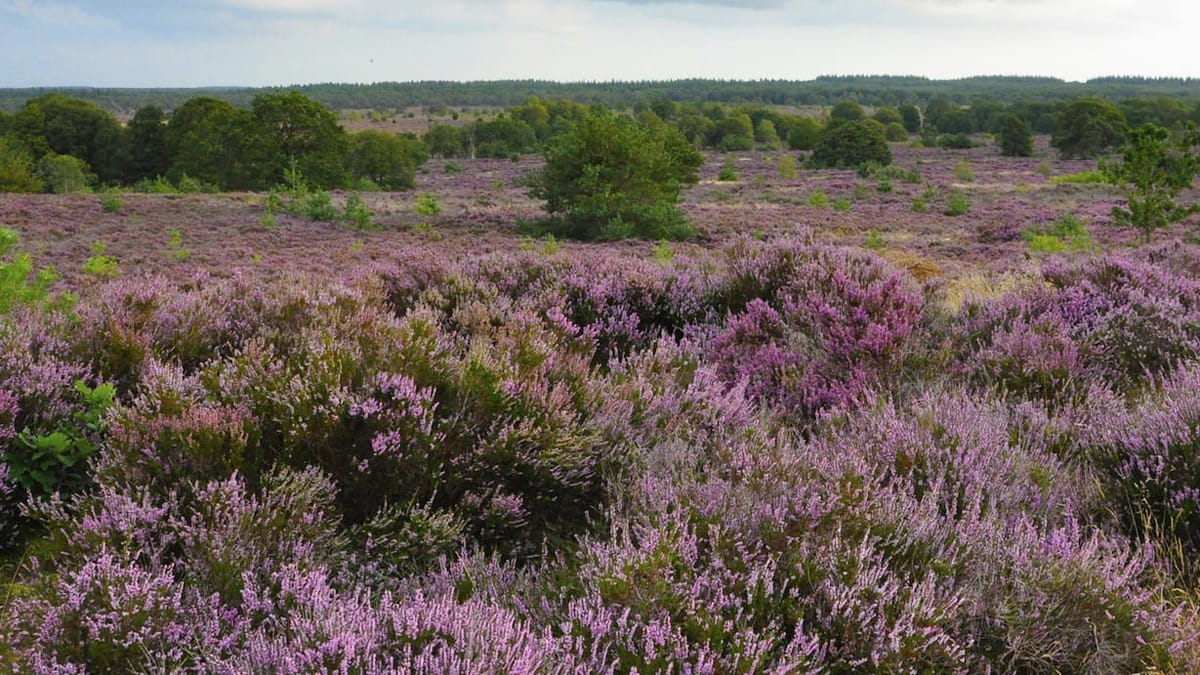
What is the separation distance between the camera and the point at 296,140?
44688mm

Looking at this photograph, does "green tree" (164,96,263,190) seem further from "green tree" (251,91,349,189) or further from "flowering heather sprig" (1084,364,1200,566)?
"flowering heather sprig" (1084,364,1200,566)

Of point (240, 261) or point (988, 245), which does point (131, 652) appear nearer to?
point (240, 261)

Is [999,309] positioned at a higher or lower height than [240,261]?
higher

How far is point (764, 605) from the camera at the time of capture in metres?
2.23

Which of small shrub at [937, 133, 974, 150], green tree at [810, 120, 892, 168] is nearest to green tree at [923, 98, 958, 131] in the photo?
small shrub at [937, 133, 974, 150]

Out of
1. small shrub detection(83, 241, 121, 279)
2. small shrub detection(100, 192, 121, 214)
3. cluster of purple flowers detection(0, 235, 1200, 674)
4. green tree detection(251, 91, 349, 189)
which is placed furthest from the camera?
green tree detection(251, 91, 349, 189)

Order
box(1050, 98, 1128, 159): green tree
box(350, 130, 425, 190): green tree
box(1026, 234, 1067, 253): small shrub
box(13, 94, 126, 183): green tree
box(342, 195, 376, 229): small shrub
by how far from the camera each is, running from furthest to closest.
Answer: box(1050, 98, 1128, 159): green tree → box(13, 94, 126, 183): green tree → box(350, 130, 425, 190): green tree → box(342, 195, 376, 229): small shrub → box(1026, 234, 1067, 253): small shrub

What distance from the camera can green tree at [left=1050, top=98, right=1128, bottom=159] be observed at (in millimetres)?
66375

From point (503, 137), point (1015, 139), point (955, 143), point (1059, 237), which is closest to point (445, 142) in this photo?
point (503, 137)

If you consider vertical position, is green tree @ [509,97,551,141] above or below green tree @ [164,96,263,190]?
above

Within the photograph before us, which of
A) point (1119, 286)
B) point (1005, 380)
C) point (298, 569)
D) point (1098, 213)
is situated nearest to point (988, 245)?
point (1098, 213)

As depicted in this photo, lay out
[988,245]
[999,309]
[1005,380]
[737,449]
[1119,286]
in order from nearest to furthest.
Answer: [737,449]
[1005,380]
[999,309]
[1119,286]
[988,245]

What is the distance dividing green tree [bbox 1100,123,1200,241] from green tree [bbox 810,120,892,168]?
126ft

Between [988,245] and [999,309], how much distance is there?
799 inches
